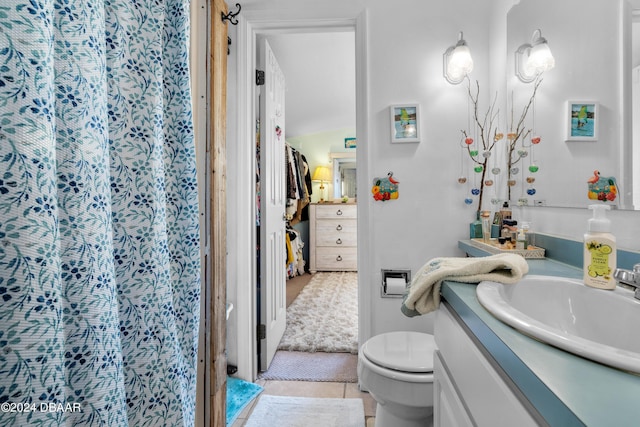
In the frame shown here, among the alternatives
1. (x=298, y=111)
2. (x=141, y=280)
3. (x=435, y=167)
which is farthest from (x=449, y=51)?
(x=298, y=111)

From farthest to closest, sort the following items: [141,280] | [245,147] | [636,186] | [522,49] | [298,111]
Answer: [298,111], [245,147], [522,49], [636,186], [141,280]

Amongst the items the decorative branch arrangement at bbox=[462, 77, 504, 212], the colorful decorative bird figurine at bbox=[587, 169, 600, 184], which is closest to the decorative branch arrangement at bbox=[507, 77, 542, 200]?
the decorative branch arrangement at bbox=[462, 77, 504, 212]

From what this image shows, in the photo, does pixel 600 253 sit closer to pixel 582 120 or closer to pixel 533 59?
pixel 582 120

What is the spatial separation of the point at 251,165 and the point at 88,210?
1.40m

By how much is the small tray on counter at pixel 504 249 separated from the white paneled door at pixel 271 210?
127 centimetres

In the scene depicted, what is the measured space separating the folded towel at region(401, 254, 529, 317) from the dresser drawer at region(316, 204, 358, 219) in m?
3.60

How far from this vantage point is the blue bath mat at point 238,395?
5.26 feet

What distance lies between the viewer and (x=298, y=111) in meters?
4.05

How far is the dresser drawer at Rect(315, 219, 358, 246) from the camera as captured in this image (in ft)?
15.0

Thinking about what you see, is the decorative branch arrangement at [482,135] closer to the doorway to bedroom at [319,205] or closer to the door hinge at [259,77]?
the doorway to bedroom at [319,205]

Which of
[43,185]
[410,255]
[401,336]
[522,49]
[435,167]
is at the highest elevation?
[522,49]

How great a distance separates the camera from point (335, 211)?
4.59 metres

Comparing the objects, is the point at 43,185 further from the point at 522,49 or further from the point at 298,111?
the point at 298,111

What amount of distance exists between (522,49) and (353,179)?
3.72m
